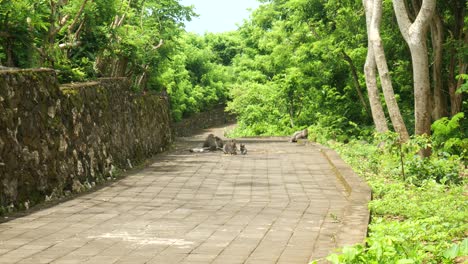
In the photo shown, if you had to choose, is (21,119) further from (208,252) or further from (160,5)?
(160,5)

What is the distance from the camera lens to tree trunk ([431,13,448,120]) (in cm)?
1908

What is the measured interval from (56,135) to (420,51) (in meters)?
7.88

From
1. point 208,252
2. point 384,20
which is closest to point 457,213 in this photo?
point 208,252

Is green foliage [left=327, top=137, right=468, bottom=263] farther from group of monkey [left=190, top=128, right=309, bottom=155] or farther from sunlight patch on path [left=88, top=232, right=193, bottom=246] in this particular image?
group of monkey [left=190, top=128, right=309, bottom=155]

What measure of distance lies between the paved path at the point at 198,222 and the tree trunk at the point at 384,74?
2.97m

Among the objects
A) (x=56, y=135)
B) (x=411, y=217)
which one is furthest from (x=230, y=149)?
(x=411, y=217)

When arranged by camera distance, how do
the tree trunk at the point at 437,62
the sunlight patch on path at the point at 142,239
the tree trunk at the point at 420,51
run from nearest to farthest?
the sunlight patch on path at the point at 142,239, the tree trunk at the point at 420,51, the tree trunk at the point at 437,62

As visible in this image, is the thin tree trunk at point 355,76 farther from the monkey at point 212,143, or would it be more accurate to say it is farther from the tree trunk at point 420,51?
the tree trunk at point 420,51

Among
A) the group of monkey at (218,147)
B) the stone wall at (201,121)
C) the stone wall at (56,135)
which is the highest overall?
the stone wall at (56,135)

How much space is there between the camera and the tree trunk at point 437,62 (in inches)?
751

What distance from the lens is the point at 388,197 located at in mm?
10195

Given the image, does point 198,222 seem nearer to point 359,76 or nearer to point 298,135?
point 298,135

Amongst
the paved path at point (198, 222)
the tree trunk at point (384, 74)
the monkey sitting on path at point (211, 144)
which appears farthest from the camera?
the monkey sitting on path at point (211, 144)

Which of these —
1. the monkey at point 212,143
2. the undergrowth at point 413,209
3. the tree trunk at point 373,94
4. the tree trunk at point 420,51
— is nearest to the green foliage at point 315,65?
the monkey at point 212,143
